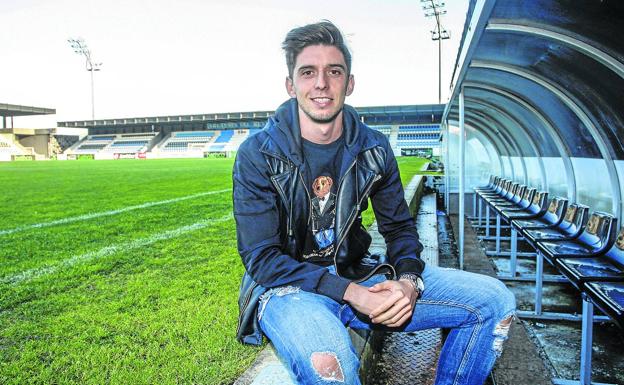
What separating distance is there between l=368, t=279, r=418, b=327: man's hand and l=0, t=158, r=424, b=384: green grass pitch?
3.45 feet

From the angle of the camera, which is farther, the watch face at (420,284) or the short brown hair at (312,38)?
the short brown hair at (312,38)

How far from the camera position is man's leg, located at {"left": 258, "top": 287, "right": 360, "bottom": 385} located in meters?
1.76

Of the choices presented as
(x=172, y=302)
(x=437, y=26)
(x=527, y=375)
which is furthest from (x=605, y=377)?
(x=437, y=26)

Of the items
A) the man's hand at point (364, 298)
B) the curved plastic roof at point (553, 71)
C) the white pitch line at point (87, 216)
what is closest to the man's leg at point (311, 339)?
the man's hand at point (364, 298)

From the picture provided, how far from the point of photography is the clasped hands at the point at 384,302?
1.97 metres

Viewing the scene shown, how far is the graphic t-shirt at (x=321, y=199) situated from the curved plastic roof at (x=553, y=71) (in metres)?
1.15

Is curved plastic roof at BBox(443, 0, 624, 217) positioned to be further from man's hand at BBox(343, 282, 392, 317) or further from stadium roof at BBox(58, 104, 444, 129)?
stadium roof at BBox(58, 104, 444, 129)

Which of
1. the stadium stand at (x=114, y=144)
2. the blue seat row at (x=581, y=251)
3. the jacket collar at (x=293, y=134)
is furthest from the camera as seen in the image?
the stadium stand at (x=114, y=144)

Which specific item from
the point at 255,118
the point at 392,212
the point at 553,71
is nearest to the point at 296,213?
the point at 392,212

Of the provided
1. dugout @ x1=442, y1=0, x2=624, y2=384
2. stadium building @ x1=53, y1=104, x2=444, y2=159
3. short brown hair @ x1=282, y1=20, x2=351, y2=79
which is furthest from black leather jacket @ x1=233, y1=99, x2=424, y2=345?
stadium building @ x1=53, y1=104, x2=444, y2=159

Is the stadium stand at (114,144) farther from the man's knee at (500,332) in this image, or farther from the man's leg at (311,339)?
the man's knee at (500,332)

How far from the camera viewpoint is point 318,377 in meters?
1.76

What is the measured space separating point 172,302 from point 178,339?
0.86 metres

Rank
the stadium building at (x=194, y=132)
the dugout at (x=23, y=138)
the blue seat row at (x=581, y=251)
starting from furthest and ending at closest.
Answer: the dugout at (x=23, y=138)
the stadium building at (x=194, y=132)
the blue seat row at (x=581, y=251)
